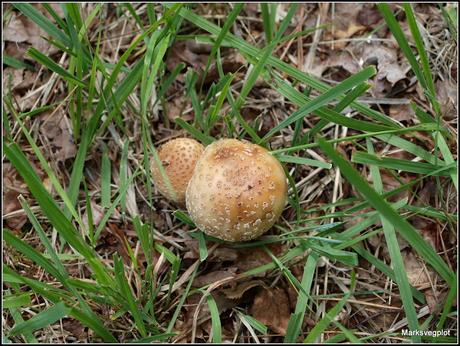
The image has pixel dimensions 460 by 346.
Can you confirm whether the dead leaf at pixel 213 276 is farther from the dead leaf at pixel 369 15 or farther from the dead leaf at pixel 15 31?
the dead leaf at pixel 15 31

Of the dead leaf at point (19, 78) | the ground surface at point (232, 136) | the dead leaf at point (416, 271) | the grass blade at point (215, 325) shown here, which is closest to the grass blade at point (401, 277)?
the ground surface at point (232, 136)

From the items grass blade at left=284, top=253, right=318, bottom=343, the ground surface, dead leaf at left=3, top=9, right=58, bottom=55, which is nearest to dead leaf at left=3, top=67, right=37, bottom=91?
the ground surface

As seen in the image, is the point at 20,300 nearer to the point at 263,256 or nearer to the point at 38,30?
the point at 263,256

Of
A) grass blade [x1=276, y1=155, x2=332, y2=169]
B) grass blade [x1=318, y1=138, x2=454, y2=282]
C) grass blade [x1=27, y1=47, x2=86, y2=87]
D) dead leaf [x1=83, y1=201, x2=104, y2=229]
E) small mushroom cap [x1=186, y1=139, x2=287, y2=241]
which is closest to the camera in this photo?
grass blade [x1=318, y1=138, x2=454, y2=282]

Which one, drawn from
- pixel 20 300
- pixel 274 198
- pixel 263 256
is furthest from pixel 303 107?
pixel 20 300

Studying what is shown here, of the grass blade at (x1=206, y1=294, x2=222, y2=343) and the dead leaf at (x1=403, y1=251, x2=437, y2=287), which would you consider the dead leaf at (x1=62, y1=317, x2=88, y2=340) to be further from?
the dead leaf at (x1=403, y1=251, x2=437, y2=287)

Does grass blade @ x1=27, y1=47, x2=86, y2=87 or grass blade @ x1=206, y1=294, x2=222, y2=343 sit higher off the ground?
grass blade @ x1=27, y1=47, x2=86, y2=87

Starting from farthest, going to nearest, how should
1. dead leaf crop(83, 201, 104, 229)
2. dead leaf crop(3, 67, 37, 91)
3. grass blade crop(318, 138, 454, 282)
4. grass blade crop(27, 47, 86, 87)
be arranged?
dead leaf crop(3, 67, 37, 91) < dead leaf crop(83, 201, 104, 229) < grass blade crop(27, 47, 86, 87) < grass blade crop(318, 138, 454, 282)
